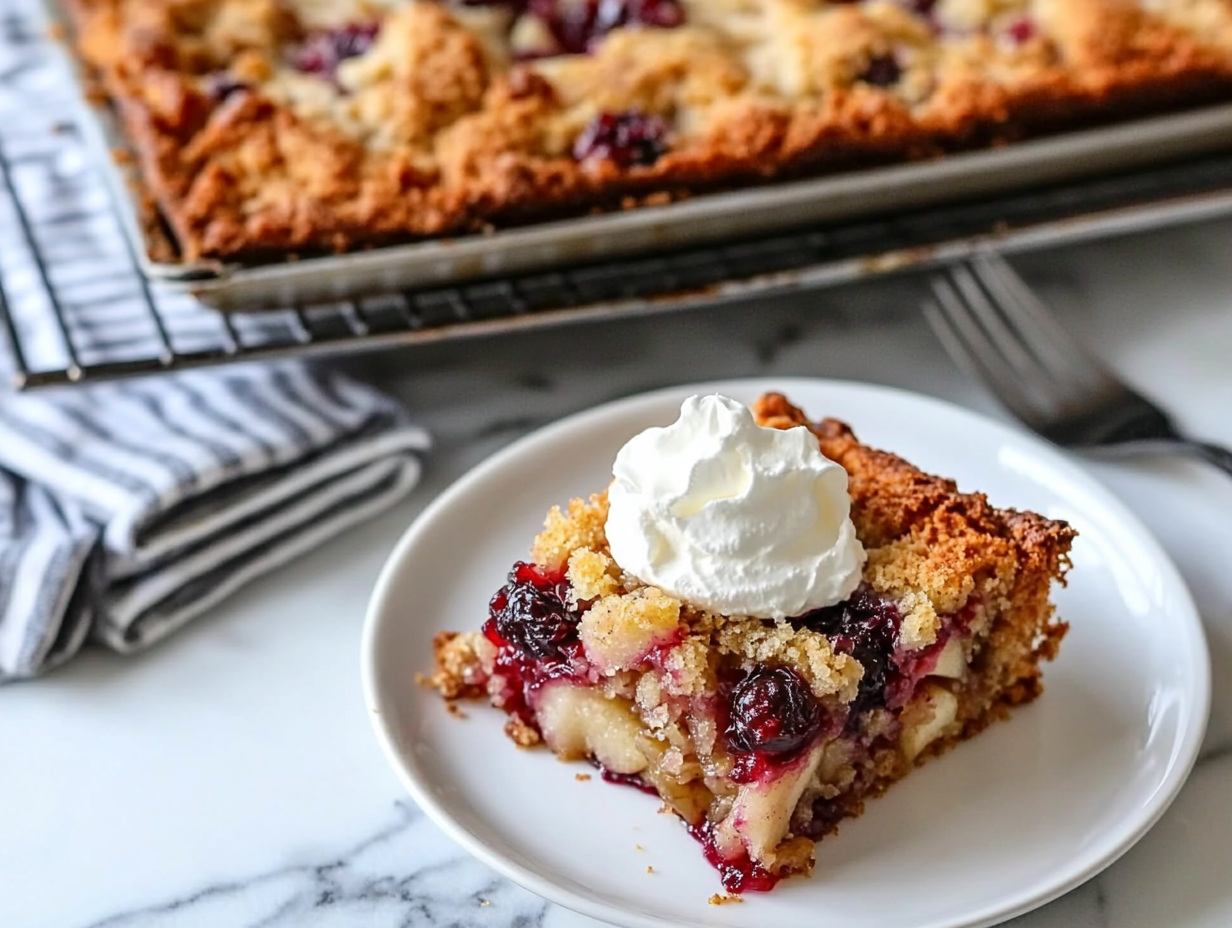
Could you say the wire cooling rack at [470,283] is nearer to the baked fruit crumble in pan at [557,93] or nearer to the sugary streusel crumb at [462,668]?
the baked fruit crumble in pan at [557,93]

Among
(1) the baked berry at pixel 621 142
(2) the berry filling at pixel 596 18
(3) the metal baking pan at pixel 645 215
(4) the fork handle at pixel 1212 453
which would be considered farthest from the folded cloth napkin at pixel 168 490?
(4) the fork handle at pixel 1212 453

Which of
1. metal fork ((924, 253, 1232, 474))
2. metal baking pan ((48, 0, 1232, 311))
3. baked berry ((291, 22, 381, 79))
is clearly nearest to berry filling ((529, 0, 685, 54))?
baked berry ((291, 22, 381, 79))

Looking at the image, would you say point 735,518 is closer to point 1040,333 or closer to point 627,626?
point 627,626

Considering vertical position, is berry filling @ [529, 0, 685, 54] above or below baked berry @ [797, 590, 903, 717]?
above

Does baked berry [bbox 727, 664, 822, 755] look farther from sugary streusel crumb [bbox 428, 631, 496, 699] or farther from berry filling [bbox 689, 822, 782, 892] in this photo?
sugary streusel crumb [bbox 428, 631, 496, 699]

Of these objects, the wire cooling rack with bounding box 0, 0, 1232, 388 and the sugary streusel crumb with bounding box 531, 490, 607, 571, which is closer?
the sugary streusel crumb with bounding box 531, 490, 607, 571

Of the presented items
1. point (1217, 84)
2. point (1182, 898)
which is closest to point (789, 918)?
point (1182, 898)
